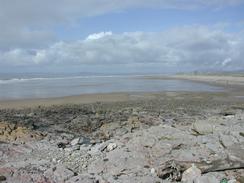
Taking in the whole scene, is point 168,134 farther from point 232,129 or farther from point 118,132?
point 118,132

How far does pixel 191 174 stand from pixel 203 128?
4.03 m

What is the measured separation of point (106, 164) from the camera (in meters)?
11.0

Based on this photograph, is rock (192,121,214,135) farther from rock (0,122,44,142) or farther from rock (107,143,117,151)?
rock (0,122,44,142)

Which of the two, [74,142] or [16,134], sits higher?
[16,134]

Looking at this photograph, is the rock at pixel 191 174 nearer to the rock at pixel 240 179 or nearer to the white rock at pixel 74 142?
the rock at pixel 240 179

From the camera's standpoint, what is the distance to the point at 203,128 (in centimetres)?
1345

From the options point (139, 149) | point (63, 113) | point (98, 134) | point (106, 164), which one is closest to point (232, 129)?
point (139, 149)

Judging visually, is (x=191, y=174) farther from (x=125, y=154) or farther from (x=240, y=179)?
(x=125, y=154)

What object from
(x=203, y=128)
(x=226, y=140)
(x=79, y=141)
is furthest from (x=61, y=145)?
(x=226, y=140)

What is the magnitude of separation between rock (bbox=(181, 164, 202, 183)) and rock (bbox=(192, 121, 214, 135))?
11.7 ft

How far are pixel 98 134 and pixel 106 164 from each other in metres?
5.37

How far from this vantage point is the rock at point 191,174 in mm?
9568

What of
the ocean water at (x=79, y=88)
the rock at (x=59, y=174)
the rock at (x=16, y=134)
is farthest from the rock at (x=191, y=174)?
the ocean water at (x=79, y=88)

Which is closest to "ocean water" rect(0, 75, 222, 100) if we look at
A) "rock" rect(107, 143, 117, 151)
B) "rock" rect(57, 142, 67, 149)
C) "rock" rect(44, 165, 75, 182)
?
"rock" rect(57, 142, 67, 149)
